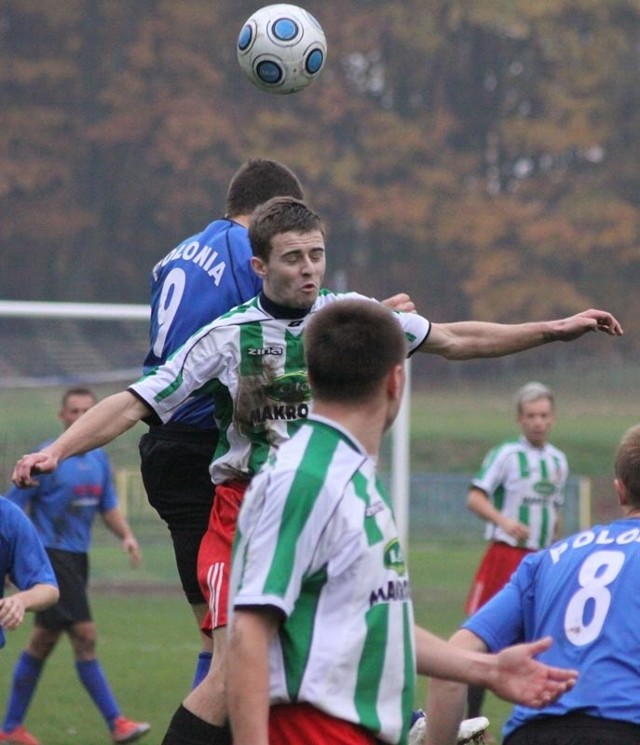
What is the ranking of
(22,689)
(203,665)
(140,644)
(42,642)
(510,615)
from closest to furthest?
(510,615) < (203,665) < (22,689) < (42,642) < (140,644)

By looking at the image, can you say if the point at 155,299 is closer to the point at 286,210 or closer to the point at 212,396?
the point at 212,396

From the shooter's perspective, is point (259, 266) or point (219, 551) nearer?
point (259, 266)

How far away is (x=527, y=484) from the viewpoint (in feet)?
33.3

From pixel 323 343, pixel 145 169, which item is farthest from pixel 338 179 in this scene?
pixel 323 343

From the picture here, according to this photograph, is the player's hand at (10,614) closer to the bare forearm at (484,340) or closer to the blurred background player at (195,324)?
the blurred background player at (195,324)

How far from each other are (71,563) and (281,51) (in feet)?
13.1

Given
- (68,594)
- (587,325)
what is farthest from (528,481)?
(587,325)

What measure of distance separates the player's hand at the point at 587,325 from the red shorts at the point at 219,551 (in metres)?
1.08

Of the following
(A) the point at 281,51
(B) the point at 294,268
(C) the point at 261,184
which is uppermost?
(A) the point at 281,51

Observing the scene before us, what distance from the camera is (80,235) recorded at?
119ft

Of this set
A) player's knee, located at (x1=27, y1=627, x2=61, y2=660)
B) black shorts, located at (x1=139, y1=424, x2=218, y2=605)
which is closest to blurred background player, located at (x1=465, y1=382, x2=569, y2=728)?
player's knee, located at (x1=27, y1=627, x2=61, y2=660)

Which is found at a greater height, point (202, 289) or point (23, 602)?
point (202, 289)

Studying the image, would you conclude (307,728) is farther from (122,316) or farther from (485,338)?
(122,316)

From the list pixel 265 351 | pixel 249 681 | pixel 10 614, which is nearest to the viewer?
pixel 249 681
